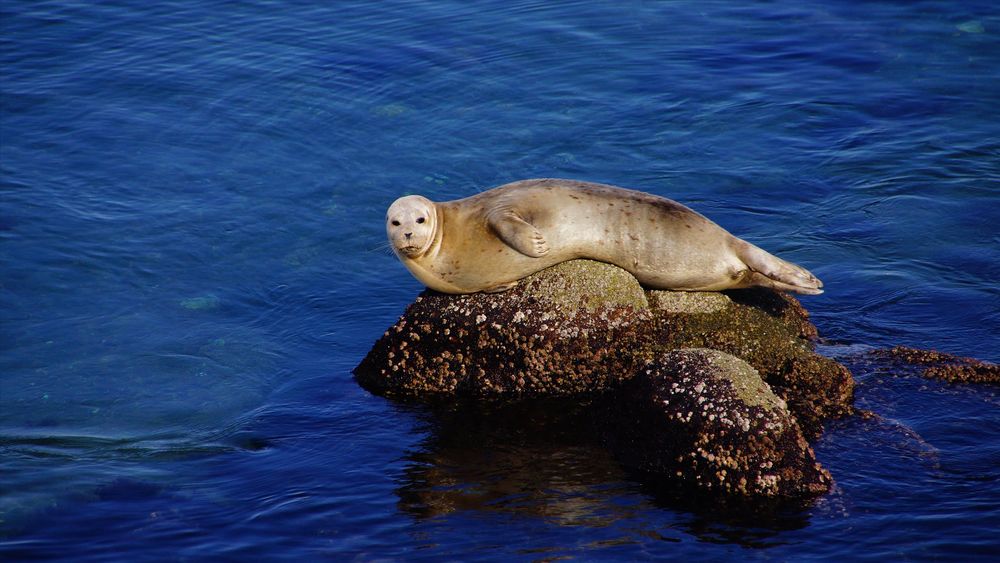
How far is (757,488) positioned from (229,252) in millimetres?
6723

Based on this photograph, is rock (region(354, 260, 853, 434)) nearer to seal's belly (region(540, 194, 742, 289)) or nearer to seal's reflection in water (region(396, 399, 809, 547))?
seal's belly (region(540, 194, 742, 289))

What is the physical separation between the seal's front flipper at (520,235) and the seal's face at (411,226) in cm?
48

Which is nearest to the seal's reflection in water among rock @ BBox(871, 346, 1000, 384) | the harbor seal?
the harbor seal

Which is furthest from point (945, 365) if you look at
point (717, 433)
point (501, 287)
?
point (501, 287)

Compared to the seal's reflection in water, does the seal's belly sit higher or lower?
higher

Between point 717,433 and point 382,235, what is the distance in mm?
5906

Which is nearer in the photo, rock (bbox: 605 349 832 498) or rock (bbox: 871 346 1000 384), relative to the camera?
rock (bbox: 605 349 832 498)

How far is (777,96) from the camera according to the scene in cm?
1419

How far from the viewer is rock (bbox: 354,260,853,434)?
23.8 ft

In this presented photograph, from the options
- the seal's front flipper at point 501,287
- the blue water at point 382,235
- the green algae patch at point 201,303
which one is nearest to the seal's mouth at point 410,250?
the seal's front flipper at point 501,287

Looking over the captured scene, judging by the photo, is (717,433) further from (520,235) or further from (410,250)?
(410,250)

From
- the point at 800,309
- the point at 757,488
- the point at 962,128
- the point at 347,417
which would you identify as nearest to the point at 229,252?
the point at 347,417

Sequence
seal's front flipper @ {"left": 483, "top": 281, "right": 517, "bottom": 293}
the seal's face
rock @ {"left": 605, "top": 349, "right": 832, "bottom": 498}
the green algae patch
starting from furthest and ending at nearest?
the green algae patch → the seal's face → seal's front flipper @ {"left": 483, "top": 281, "right": 517, "bottom": 293} → rock @ {"left": 605, "top": 349, "right": 832, "bottom": 498}

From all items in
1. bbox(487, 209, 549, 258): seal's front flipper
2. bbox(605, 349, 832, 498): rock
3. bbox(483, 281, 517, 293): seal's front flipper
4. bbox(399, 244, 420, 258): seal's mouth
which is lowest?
bbox(605, 349, 832, 498): rock
